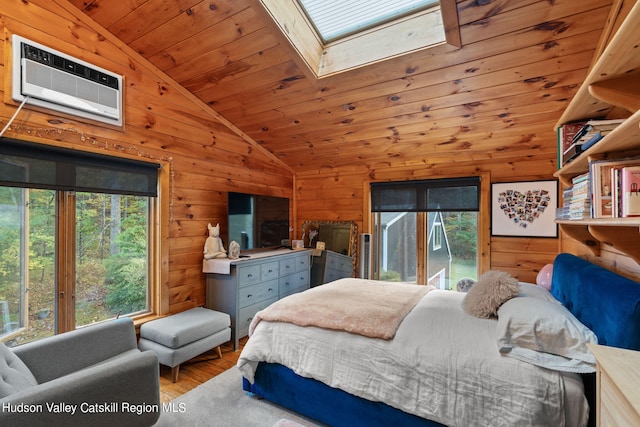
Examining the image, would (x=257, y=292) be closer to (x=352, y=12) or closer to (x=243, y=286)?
(x=243, y=286)

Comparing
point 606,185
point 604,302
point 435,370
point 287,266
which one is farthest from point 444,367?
point 287,266

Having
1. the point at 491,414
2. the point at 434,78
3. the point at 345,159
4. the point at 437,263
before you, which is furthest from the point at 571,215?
the point at 345,159

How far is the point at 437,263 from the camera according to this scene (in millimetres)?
3791

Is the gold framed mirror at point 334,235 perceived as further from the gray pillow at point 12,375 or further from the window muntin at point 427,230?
the gray pillow at point 12,375

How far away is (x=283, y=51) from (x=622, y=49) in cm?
210

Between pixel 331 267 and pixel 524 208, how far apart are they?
248cm

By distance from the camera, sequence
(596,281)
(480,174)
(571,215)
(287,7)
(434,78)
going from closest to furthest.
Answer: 1. (596,281)
2. (571,215)
3. (287,7)
4. (434,78)
5. (480,174)

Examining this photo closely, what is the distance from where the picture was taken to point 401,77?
250 centimetres

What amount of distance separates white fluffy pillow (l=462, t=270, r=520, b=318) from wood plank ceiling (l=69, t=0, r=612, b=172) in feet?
5.34

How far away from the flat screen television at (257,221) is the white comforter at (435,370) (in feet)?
5.25

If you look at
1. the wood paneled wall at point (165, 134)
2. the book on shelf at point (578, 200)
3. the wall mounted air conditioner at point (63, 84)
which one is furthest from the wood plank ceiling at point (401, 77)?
the book on shelf at point (578, 200)

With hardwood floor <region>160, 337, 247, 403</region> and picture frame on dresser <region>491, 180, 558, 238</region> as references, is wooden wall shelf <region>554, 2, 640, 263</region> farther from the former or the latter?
hardwood floor <region>160, 337, 247, 403</region>

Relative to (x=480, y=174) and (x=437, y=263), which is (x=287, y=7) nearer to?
(x=480, y=174)

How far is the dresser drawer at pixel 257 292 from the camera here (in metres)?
2.96
